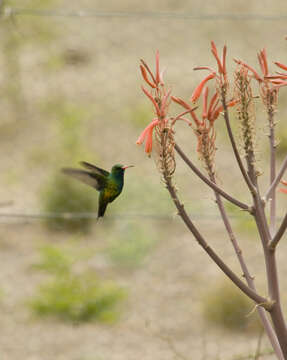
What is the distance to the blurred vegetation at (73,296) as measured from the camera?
4.36 meters

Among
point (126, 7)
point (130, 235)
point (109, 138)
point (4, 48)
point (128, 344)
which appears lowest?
point (128, 344)

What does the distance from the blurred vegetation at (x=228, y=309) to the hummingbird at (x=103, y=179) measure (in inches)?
114

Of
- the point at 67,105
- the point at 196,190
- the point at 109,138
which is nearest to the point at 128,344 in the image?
the point at 196,190

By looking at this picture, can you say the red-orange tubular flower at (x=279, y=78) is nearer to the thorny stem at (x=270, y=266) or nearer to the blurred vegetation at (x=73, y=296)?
the thorny stem at (x=270, y=266)

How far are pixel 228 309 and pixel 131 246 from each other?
117 centimetres

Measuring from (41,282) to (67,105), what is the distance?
3.19m

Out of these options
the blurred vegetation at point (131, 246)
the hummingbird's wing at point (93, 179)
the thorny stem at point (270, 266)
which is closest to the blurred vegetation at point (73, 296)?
the blurred vegetation at point (131, 246)

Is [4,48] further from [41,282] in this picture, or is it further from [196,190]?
[41,282]

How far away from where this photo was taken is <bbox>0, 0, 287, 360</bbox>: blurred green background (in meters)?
4.34

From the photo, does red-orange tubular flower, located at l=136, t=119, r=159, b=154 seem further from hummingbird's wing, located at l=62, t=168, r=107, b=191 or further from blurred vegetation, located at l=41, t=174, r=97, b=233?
blurred vegetation, located at l=41, t=174, r=97, b=233

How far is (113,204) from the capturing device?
5949 millimetres

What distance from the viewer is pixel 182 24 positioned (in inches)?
400

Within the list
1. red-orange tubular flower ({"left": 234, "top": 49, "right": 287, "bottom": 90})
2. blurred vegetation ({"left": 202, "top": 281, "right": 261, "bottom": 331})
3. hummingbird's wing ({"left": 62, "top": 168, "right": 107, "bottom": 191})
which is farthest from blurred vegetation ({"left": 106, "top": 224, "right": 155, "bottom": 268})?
red-orange tubular flower ({"left": 234, "top": 49, "right": 287, "bottom": 90})

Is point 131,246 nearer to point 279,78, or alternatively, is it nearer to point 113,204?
point 113,204
